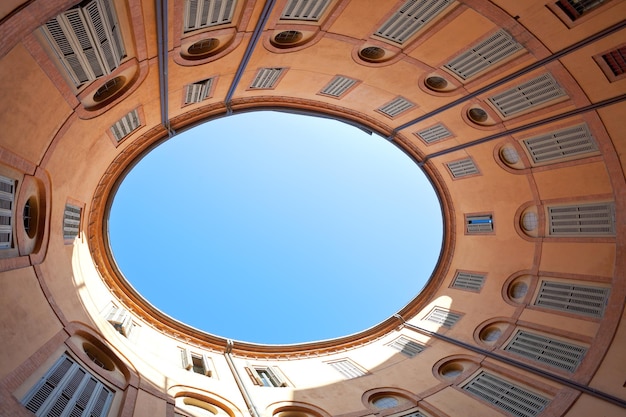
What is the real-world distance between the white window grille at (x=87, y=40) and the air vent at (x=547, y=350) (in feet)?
51.5

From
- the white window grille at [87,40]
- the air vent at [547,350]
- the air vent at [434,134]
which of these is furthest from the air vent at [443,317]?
the white window grille at [87,40]

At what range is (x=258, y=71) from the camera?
45.8 feet

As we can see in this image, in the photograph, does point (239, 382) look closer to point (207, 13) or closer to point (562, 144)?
point (207, 13)

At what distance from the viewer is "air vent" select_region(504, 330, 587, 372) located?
46.4 ft

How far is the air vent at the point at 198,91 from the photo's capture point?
44.3 ft

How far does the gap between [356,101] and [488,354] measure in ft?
35.6

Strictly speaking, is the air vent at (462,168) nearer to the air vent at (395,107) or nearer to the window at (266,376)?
the air vent at (395,107)

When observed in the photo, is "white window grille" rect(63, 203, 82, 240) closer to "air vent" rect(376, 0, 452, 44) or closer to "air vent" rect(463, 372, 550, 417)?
"air vent" rect(376, 0, 452, 44)

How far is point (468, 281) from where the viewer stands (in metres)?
20.0

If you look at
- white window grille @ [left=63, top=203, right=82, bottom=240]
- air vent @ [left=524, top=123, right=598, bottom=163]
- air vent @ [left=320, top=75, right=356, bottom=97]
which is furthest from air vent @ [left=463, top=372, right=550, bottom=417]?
white window grille @ [left=63, top=203, right=82, bottom=240]

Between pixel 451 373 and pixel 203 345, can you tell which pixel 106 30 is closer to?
pixel 203 345

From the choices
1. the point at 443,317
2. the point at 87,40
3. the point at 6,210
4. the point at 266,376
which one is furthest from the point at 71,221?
the point at 443,317

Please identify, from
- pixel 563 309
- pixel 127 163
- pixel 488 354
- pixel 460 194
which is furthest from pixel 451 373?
pixel 127 163

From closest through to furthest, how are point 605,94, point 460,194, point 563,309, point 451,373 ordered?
point 605,94, point 563,309, point 451,373, point 460,194
